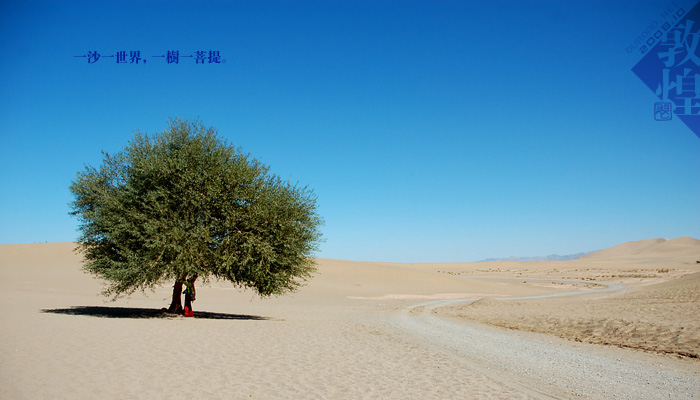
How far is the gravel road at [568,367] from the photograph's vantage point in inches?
408

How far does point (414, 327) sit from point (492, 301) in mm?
17339

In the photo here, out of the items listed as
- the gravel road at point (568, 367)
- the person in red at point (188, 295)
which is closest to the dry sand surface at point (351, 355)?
the gravel road at point (568, 367)

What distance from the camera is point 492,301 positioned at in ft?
123

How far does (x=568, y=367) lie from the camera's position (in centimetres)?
1287

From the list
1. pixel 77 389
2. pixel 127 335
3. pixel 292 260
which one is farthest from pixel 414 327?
pixel 77 389

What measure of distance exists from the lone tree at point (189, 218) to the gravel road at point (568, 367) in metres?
7.57

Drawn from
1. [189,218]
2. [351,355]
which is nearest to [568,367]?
[351,355]

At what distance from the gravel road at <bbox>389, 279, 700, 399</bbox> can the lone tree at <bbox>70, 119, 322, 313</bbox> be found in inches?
298

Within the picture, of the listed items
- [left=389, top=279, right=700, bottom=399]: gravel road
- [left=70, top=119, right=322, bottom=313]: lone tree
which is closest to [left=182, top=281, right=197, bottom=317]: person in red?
[left=70, top=119, right=322, bottom=313]: lone tree

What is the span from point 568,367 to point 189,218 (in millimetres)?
16443

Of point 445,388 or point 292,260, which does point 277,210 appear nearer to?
point 292,260

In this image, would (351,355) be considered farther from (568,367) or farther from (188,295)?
(188,295)

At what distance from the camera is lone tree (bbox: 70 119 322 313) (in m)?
20.4

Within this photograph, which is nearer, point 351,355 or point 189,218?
point 351,355
